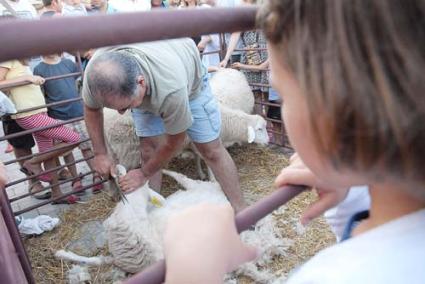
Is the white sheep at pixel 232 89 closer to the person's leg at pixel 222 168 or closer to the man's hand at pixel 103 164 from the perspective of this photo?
the person's leg at pixel 222 168

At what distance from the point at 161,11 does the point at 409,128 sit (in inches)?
10.8

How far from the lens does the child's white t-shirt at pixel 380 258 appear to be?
38 cm

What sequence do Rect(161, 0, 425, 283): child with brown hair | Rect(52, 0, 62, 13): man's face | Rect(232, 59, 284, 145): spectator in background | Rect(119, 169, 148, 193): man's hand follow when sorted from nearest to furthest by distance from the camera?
1. Rect(161, 0, 425, 283): child with brown hair
2. Rect(119, 169, 148, 193): man's hand
3. Rect(52, 0, 62, 13): man's face
4. Rect(232, 59, 284, 145): spectator in background

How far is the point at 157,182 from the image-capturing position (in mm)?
2732

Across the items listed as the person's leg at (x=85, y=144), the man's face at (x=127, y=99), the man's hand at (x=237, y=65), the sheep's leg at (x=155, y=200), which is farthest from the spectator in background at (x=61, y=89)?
the man's hand at (x=237, y=65)

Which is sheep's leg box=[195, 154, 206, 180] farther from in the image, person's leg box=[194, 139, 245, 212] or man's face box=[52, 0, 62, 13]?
man's face box=[52, 0, 62, 13]

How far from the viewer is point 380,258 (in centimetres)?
39

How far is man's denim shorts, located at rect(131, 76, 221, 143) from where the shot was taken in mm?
2336

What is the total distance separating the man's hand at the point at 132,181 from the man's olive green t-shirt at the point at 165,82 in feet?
0.97

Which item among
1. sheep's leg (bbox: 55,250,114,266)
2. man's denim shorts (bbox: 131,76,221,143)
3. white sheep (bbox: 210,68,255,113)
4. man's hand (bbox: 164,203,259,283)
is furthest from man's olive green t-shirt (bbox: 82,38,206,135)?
man's hand (bbox: 164,203,259,283)

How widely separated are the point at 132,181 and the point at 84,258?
0.57 meters

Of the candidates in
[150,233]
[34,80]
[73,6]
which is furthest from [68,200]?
[73,6]

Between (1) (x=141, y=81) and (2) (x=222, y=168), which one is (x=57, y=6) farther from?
(2) (x=222, y=168)

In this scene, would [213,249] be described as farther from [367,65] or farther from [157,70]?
[157,70]
